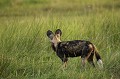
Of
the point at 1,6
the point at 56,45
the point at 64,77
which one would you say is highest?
the point at 1,6

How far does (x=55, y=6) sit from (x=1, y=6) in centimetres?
244

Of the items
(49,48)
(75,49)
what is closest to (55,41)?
(75,49)

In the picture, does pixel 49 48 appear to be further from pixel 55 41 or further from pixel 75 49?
pixel 75 49

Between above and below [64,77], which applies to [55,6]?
above

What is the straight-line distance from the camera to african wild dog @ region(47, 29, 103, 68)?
20.5 ft

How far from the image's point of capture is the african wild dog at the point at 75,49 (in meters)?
6.25

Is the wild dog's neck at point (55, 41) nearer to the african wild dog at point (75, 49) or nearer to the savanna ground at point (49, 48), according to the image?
the african wild dog at point (75, 49)

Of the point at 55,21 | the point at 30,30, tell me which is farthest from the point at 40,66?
the point at 55,21

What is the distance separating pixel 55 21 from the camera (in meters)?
8.18

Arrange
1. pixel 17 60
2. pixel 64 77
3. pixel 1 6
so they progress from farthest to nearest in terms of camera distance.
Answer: pixel 1 6, pixel 17 60, pixel 64 77

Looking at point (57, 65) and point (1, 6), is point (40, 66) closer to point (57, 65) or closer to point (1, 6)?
point (57, 65)

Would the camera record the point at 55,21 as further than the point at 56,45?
Yes

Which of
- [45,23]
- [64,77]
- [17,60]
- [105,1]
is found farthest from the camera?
[105,1]

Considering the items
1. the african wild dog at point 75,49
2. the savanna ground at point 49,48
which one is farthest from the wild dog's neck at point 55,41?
the savanna ground at point 49,48
